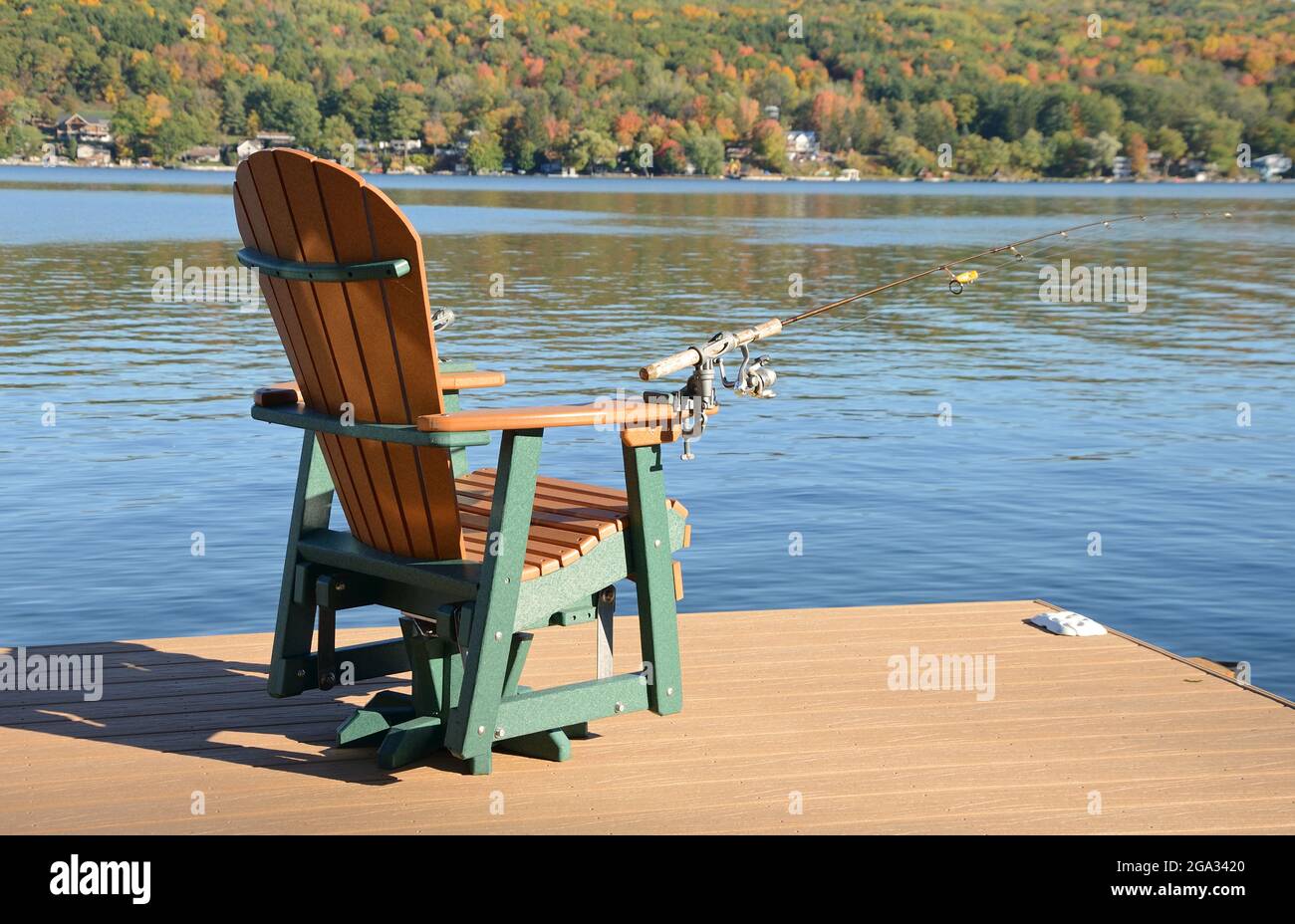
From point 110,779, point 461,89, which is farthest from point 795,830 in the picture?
point 461,89

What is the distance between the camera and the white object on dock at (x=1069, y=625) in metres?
5.23

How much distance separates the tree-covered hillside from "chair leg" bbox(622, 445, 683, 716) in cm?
11966

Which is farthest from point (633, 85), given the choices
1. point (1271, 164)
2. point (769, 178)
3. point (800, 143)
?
point (1271, 164)

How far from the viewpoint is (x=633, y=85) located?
131 m

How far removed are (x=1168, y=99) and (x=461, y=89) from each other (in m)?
57.4

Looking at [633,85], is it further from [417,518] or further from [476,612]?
[476,612]

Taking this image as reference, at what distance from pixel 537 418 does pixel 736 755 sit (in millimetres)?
1100

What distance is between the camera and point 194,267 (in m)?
31.3

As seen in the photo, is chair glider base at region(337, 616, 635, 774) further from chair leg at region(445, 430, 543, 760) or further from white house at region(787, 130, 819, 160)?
white house at region(787, 130, 819, 160)

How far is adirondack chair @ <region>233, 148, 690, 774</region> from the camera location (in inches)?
136

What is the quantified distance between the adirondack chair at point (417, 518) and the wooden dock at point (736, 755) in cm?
17

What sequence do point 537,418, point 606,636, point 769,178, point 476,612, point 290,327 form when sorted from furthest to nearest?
point 769,178
point 606,636
point 290,327
point 476,612
point 537,418

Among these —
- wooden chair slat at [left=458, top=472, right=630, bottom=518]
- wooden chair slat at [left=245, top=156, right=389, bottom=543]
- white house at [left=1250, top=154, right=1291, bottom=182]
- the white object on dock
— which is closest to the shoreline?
white house at [left=1250, top=154, right=1291, bottom=182]

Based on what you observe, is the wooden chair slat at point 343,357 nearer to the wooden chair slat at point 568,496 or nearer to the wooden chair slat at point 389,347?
the wooden chair slat at point 389,347
